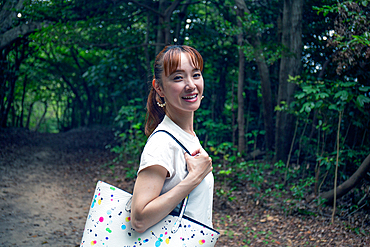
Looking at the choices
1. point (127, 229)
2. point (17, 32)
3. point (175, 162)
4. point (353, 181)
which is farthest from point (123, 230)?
point (17, 32)

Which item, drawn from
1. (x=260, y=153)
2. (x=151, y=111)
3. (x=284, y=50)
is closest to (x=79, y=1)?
(x=284, y=50)

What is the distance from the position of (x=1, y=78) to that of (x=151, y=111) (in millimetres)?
8874

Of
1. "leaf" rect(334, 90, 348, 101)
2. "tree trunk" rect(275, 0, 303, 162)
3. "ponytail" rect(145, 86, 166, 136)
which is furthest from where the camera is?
"tree trunk" rect(275, 0, 303, 162)

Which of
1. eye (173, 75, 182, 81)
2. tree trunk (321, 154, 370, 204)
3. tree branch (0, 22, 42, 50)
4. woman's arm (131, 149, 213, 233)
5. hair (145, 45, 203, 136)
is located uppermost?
tree branch (0, 22, 42, 50)

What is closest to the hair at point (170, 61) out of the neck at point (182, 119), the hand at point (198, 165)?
the neck at point (182, 119)

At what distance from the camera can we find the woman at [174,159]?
46.4 inches

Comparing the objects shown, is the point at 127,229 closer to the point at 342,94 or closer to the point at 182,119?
the point at 182,119

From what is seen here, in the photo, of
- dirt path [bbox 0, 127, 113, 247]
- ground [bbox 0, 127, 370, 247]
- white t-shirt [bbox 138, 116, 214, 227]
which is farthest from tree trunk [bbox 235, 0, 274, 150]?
white t-shirt [bbox 138, 116, 214, 227]

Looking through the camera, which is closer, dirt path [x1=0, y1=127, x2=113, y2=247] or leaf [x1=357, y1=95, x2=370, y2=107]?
leaf [x1=357, y1=95, x2=370, y2=107]

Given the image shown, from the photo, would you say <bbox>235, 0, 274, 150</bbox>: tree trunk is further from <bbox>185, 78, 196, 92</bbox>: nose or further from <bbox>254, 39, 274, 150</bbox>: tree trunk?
<bbox>185, 78, 196, 92</bbox>: nose

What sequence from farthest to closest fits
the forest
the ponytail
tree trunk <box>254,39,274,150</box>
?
1. tree trunk <box>254,39,274,150</box>
2. the forest
3. the ponytail

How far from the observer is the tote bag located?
46.1 inches

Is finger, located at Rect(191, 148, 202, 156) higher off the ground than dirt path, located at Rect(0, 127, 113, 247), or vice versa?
finger, located at Rect(191, 148, 202, 156)

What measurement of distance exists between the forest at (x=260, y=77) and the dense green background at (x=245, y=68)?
25mm
